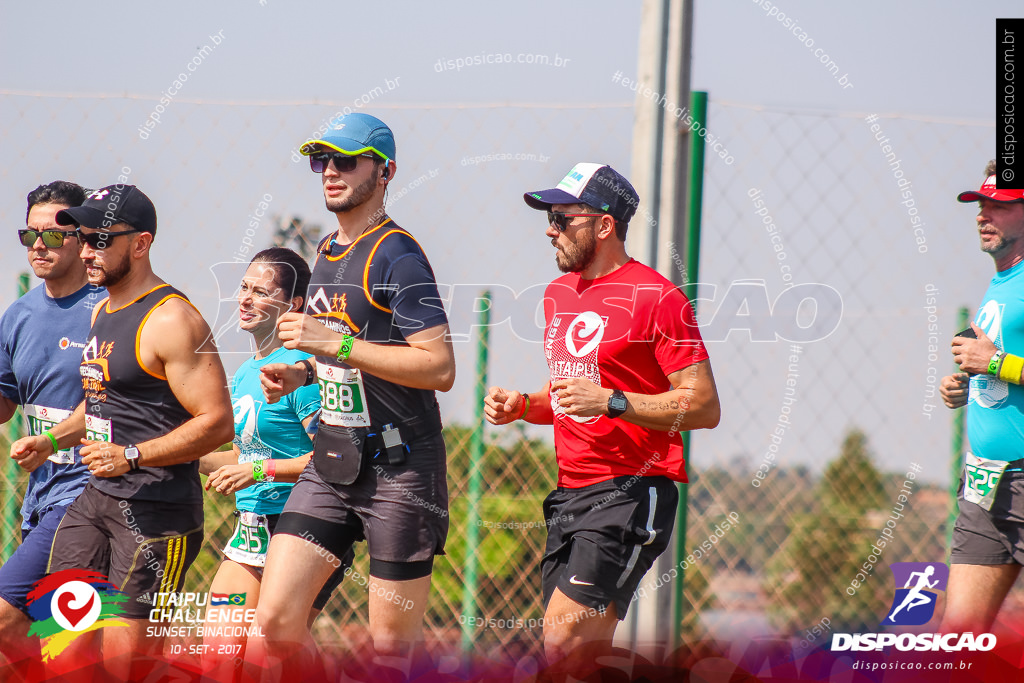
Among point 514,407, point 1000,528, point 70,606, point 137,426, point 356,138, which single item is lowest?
point 70,606

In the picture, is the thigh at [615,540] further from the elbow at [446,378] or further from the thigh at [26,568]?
the thigh at [26,568]

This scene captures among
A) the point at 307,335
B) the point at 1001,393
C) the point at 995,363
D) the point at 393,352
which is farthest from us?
the point at 1001,393

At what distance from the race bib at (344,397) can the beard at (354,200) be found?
607mm

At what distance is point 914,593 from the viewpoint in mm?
4395

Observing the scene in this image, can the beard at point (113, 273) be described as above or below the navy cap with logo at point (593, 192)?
below

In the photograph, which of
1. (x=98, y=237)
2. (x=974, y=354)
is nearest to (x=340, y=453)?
(x=98, y=237)

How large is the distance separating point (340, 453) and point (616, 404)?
1045 mm

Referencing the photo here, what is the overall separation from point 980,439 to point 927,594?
2.71 ft

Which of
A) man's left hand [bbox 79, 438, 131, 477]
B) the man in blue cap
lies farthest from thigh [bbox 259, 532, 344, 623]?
man's left hand [bbox 79, 438, 131, 477]

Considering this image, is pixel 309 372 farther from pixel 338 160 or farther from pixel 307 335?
pixel 338 160

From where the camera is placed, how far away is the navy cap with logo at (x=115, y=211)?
12.6ft

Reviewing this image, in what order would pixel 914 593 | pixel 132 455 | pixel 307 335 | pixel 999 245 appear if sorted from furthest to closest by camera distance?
pixel 914 593 < pixel 999 245 < pixel 132 455 < pixel 307 335

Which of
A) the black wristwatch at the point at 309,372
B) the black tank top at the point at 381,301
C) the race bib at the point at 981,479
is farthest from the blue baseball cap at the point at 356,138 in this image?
the race bib at the point at 981,479

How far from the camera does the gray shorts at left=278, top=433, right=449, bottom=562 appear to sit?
3531mm
